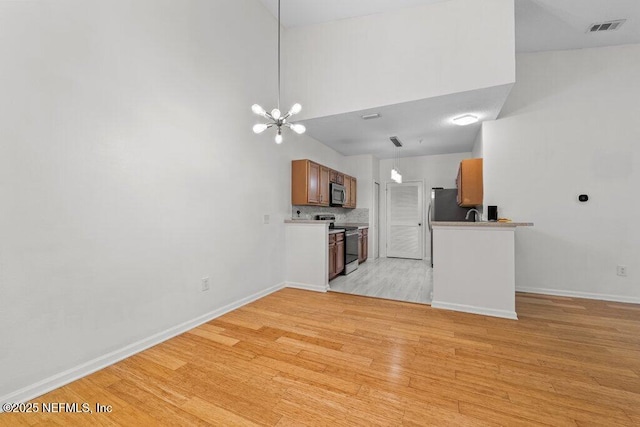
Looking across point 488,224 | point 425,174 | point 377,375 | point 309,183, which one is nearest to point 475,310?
point 488,224

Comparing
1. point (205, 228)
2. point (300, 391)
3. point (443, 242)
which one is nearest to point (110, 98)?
point (205, 228)

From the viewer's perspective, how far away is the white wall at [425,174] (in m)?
6.35

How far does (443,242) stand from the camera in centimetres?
310

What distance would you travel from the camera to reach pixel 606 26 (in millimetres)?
3133

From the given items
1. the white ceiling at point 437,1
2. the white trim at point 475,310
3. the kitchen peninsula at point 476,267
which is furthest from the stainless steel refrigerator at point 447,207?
the white trim at point 475,310

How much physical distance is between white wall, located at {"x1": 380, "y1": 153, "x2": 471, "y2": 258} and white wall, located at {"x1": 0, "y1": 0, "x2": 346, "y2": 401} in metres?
4.52

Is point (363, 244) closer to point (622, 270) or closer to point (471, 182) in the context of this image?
point (471, 182)

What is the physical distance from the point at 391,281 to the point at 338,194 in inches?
A: 80.0

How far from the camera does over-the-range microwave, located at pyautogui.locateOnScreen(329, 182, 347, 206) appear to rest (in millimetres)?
5184

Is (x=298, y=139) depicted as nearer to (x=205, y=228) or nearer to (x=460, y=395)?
(x=205, y=228)

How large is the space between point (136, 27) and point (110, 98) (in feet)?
2.28

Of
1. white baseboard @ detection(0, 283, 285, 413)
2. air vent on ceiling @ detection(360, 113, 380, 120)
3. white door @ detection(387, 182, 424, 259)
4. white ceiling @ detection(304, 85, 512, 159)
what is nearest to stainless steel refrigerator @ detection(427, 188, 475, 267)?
white ceiling @ detection(304, 85, 512, 159)

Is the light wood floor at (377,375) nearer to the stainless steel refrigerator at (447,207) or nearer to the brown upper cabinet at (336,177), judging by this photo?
the stainless steel refrigerator at (447,207)

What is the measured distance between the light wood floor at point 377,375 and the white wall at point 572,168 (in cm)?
97
